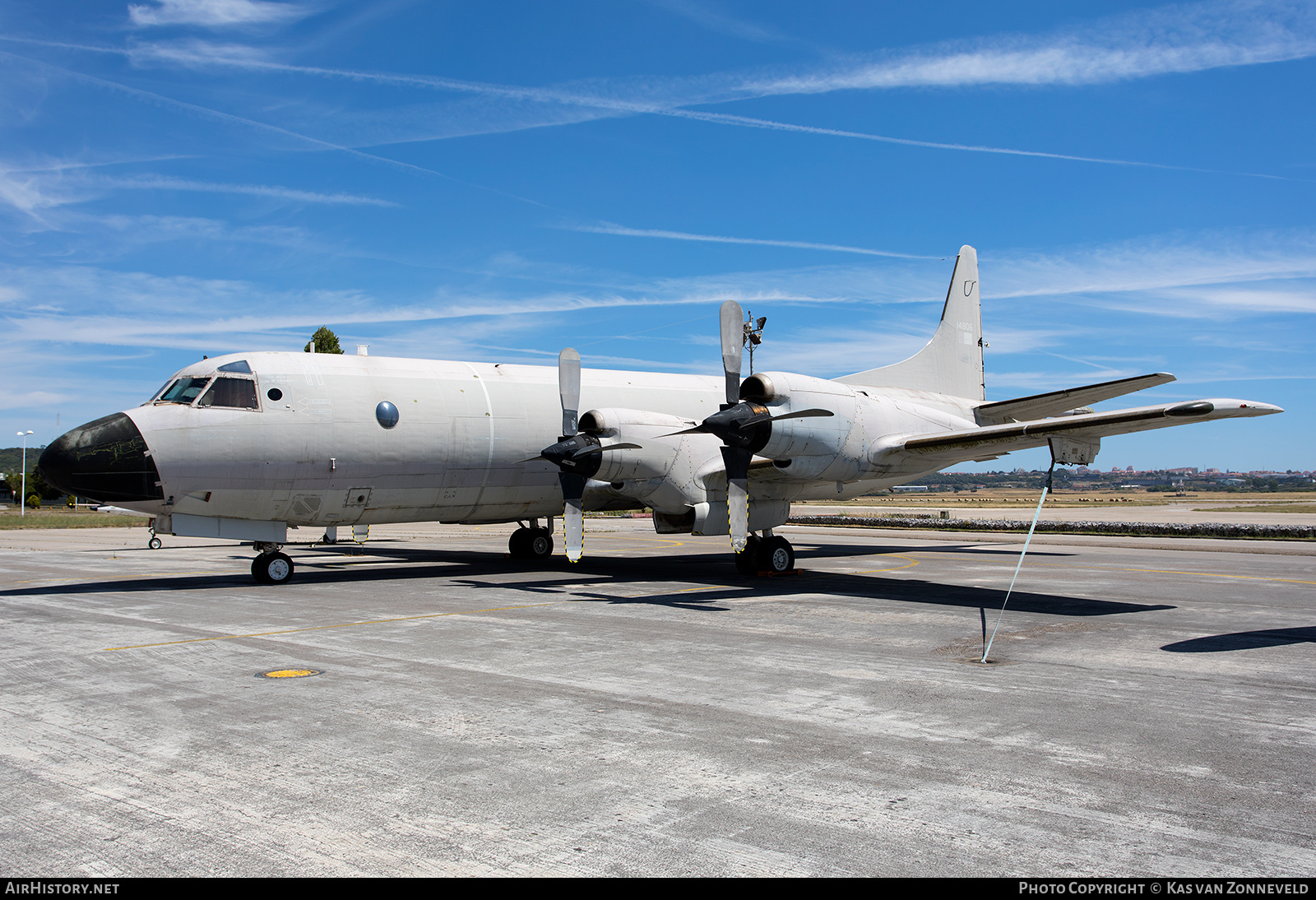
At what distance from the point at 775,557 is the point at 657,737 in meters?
12.9

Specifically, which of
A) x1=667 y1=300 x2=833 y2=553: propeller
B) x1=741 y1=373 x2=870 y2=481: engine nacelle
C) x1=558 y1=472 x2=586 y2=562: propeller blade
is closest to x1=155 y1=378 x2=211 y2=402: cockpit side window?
x1=558 y1=472 x2=586 y2=562: propeller blade

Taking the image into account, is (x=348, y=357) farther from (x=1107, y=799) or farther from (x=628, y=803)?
(x=1107, y=799)

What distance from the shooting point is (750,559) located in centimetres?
1905

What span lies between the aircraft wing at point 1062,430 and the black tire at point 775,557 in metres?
3.43

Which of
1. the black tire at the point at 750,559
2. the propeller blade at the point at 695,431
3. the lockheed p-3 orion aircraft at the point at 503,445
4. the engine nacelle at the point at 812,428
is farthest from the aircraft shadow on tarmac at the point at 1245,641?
the black tire at the point at 750,559

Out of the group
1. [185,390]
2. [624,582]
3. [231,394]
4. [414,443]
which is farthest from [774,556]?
[185,390]

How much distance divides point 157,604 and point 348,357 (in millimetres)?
6072

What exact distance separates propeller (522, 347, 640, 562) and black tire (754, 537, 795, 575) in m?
3.97

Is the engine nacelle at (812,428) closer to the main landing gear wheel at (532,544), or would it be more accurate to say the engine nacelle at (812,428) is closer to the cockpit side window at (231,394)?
the main landing gear wheel at (532,544)

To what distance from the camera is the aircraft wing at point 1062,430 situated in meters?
12.3

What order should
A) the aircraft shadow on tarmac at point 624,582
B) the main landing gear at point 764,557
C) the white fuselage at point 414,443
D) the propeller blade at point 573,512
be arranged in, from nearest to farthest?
1. the aircraft shadow on tarmac at point 624,582
2. the white fuselage at point 414,443
3. the propeller blade at point 573,512
4. the main landing gear at point 764,557

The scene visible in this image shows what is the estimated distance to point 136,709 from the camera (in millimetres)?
Result: 7418

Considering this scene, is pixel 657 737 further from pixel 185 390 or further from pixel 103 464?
pixel 185 390

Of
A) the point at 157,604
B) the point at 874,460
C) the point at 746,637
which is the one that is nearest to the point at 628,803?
the point at 746,637
